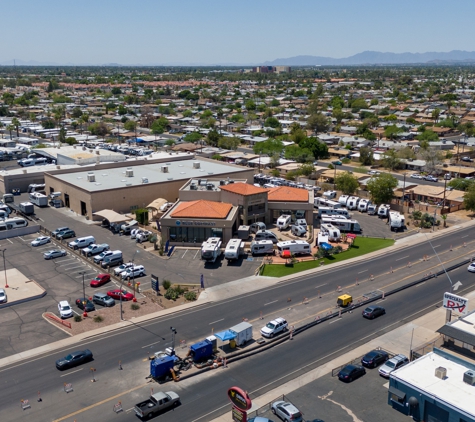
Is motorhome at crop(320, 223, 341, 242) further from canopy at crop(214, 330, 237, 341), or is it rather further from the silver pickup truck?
the silver pickup truck

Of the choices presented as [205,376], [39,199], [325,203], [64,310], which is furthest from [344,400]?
[39,199]

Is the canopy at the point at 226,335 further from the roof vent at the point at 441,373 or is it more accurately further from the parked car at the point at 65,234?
the parked car at the point at 65,234

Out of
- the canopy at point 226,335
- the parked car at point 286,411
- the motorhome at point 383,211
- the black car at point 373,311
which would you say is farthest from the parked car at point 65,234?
the motorhome at point 383,211

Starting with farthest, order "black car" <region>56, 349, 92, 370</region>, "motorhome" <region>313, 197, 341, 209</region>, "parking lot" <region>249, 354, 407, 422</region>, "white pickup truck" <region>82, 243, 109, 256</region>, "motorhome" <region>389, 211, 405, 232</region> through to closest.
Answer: "motorhome" <region>313, 197, 341, 209</region>, "motorhome" <region>389, 211, 405, 232</region>, "white pickup truck" <region>82, 243, 109, 256</region>, "black car" <region>56, 349, 92, 370</region>, "parking lot" <region>249, 354, 407, 422</region>

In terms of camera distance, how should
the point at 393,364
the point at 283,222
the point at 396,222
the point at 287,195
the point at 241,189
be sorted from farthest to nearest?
the point at 287,195 < the point at 396,222 < the point at 241,189 < the point at 283,222 < the point at 393,364

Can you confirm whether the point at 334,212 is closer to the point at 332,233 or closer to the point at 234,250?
the point at 332,233

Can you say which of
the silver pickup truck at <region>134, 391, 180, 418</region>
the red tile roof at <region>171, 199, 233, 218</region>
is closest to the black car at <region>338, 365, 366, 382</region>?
the silver pickup truck at <region>134, 391, 180, 418</region>
